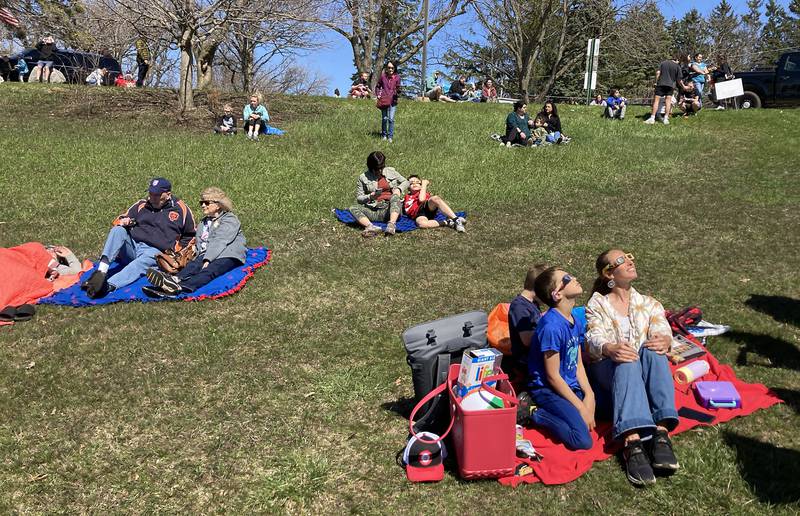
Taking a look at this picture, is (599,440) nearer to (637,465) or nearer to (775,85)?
(637,465)

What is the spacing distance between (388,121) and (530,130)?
3.66 meters

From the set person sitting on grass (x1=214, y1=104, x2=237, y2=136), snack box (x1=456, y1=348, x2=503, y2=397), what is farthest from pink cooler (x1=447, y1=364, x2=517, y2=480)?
person sitting on grass (x1=214, y1=104, x2=237, y2=136)

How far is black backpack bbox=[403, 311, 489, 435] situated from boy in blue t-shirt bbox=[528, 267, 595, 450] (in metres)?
0.47

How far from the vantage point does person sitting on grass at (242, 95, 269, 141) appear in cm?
1584

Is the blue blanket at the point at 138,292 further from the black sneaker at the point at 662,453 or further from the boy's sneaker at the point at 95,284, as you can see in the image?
the black sneaker at the point at 662,453

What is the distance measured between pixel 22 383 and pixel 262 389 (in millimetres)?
2028

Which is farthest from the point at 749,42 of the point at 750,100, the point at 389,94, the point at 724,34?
the point at 389,94

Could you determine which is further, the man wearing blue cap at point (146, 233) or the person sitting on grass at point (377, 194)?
the person sitting on grass at point (377, 194)

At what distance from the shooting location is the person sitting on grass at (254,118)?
15844mm

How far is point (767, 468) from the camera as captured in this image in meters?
Answer: 3.95

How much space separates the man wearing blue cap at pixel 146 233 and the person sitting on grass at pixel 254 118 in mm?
8276

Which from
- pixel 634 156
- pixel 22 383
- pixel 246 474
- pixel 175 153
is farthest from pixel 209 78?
pixel 246 474

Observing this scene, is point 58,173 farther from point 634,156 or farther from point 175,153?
point 634,156

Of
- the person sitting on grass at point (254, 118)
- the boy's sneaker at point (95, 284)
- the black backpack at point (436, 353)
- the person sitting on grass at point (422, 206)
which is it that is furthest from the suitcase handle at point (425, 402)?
the person sitting on grass at point (254, 118)
